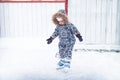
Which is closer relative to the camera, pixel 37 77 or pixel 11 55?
pixel 37 77

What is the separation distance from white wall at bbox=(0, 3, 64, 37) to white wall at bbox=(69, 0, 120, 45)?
1.46 ft

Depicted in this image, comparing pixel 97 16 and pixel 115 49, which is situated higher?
pixel 97 16

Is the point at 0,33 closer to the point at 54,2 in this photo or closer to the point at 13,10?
the point at 13,10

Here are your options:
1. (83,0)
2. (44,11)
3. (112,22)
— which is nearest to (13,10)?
(44,11)

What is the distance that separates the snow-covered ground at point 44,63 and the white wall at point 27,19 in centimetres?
19

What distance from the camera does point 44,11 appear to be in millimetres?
8648

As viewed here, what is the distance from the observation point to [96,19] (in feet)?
28.0

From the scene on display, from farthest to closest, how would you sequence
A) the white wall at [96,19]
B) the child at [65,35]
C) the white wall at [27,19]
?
the white wall at [27,19]
the white wall at [96,19]
the child at [65,35]

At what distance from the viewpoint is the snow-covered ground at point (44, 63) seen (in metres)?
6.29

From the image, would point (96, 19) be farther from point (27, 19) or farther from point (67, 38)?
point (67, 38)

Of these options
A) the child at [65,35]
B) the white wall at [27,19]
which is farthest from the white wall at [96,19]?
the child at [65,35]

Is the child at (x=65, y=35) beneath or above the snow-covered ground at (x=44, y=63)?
above

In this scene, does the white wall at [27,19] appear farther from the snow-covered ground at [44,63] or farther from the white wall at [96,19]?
the white wall at [96,19]

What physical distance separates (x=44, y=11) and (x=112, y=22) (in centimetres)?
166
